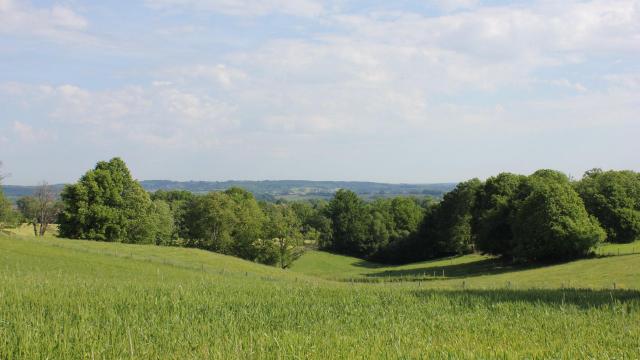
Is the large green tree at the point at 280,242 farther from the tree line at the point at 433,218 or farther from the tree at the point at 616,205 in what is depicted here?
the tree at the point at 616,205

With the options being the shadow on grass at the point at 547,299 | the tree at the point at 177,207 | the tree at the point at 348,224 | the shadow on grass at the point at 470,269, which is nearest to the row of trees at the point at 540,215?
the shadow on grass at the point at 470,269

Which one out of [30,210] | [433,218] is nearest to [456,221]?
[433,218]

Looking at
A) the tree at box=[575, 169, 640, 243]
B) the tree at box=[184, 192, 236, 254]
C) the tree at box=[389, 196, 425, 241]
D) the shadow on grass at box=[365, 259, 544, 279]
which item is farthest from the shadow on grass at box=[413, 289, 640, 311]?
the tree at box=[389, 196, 425, 241]

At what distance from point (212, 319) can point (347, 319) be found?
3.32 m

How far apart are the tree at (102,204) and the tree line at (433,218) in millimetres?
125

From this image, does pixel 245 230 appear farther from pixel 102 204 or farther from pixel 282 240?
pixel 102 204

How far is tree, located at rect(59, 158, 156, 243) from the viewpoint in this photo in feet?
214

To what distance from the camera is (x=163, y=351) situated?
7.87 m

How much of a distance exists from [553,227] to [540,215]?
6.22 ft

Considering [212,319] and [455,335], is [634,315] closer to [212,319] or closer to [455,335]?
A: [455,335]

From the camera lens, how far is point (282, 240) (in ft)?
280

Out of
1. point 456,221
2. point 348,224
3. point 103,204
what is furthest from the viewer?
point 348,224

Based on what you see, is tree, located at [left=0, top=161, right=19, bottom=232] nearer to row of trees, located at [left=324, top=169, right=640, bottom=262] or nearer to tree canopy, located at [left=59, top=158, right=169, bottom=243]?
tree canopy, located at [left=59, top=158, right=169, bottom=243]

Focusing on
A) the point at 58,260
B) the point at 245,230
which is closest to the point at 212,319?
the point at 58,260
